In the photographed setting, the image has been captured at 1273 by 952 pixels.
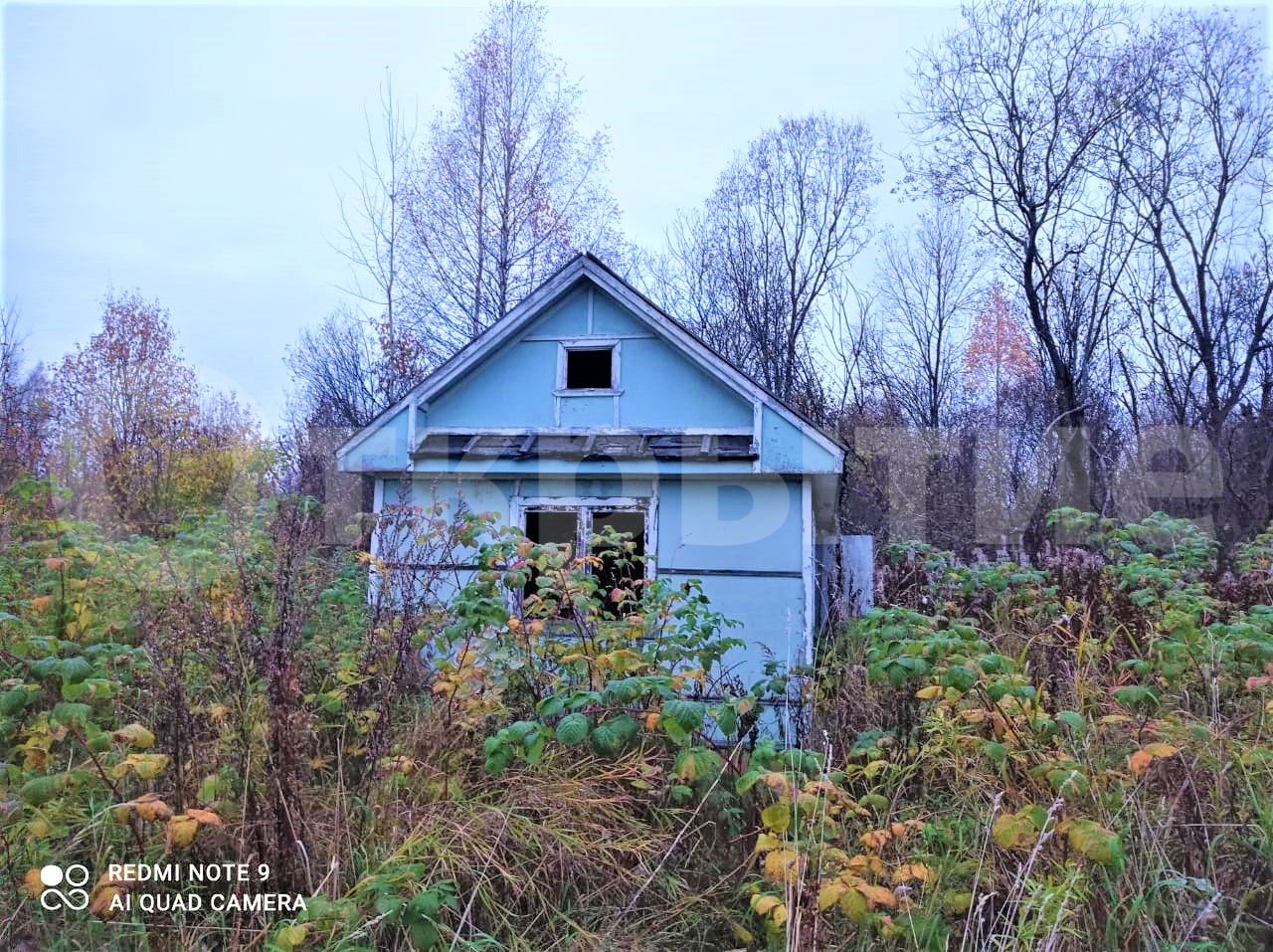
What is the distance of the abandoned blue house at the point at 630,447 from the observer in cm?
713

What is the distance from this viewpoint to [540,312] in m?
8.09

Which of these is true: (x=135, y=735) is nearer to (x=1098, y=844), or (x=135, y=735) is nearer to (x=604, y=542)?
(x=604, y=542)

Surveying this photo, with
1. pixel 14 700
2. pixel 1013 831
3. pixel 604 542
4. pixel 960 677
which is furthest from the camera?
pixel 604 542

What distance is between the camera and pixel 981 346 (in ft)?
73.3

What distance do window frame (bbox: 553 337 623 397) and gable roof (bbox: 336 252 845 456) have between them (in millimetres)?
436

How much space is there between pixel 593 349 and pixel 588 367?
0.97 feet

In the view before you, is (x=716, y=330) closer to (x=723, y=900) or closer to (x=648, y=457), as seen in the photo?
(x=648, y=457)

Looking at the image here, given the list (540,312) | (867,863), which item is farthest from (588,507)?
(867,863)

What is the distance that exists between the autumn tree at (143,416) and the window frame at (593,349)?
8353 millimetres

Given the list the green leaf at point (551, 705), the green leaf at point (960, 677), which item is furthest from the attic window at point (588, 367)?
the green leaf at point (960, 677)

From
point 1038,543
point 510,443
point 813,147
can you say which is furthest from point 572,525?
point 813,147

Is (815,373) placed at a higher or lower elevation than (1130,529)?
higher

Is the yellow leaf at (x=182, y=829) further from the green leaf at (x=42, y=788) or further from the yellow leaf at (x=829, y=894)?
the yellow leaf at (x=829, y=894)

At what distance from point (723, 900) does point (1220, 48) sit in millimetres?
20493
